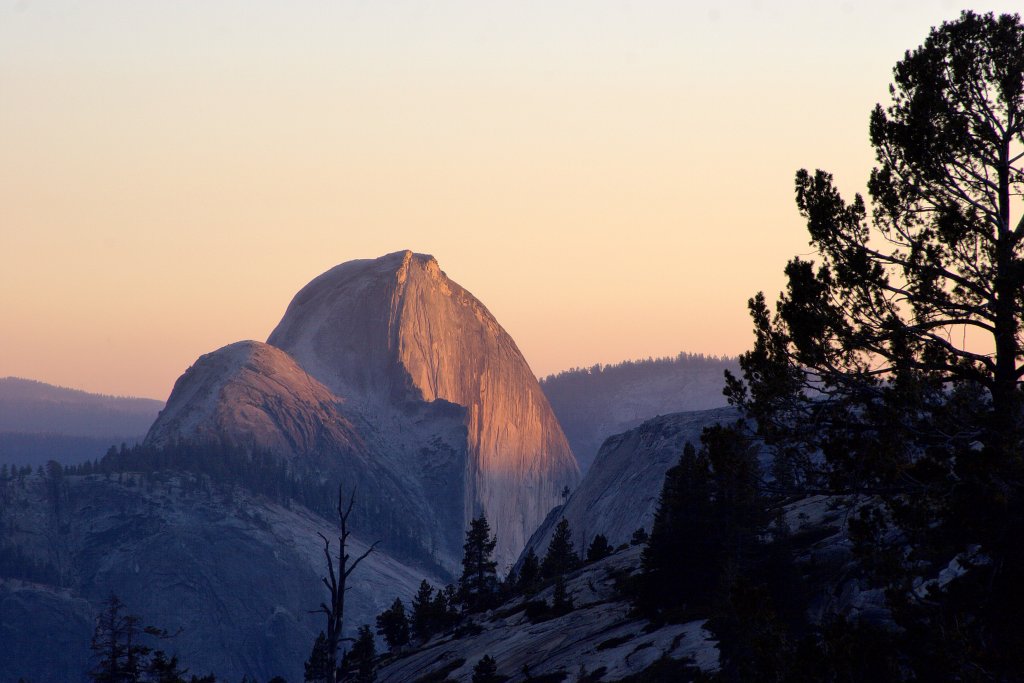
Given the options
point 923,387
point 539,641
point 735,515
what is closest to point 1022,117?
point 923,387

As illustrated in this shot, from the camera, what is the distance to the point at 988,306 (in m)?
26.8

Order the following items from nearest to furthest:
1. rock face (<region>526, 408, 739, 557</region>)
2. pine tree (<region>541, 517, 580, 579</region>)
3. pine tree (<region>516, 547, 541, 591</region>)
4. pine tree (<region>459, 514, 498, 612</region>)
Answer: pine tree (<region>459, 514, 498, 612</region>)
pine tree (<region>541, 517, 580, 579</region>)
pine tree (<region>516, 547, 541, 591</region>)
rock face (<region>526, 408, 739, 557</region>)

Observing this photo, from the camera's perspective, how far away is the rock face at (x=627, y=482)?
127 metres

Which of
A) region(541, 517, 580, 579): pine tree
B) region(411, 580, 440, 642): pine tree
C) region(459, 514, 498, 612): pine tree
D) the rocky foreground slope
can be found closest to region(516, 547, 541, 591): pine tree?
region(541, 517, 580, 579): pine tree

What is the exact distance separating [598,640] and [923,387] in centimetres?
3810

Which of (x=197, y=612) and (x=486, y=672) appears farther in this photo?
(x=197, y=612)

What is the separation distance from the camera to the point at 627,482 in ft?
441

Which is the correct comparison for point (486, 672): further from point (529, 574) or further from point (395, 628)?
point (529, 574)

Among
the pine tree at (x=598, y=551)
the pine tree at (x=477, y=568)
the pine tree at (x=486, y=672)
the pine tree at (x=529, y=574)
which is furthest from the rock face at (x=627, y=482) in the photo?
the pine tree at (x=486, y=672)

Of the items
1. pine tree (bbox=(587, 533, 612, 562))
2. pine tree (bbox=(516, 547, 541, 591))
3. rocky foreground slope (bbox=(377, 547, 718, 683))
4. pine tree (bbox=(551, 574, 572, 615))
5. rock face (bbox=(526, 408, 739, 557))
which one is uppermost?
rock face (bbox=(526, 408, 739, 557))

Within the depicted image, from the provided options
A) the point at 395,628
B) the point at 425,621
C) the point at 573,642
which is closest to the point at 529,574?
the point at 425,621

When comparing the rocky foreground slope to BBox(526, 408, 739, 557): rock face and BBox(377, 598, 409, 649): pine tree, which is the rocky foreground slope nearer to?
BBox(377, 598, 409, 649): pine tree

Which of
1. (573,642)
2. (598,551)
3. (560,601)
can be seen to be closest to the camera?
(573,642)

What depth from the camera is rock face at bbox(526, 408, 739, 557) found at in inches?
4995
